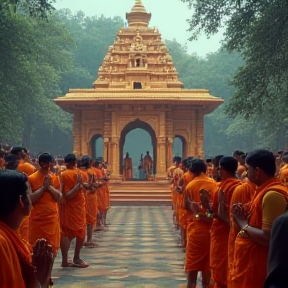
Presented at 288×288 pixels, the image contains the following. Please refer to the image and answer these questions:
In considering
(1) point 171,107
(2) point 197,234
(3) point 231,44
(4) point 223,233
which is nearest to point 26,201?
(4) point 223,233

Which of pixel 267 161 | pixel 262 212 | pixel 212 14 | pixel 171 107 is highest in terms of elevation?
pixel 212 14

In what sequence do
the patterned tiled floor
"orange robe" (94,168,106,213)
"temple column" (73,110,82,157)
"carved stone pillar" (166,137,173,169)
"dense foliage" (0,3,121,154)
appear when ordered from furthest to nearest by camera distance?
"temple column" (73,110,82,157) < "carved stone pillar" (166,137,173,169) < "dense foliage" (0,3,121,154) < "orange robe" (94,168,106,213) < the patterned tiled floor

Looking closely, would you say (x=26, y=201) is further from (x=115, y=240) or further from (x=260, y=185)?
(x=115, y=240)

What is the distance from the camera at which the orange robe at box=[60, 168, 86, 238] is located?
9.28 meters

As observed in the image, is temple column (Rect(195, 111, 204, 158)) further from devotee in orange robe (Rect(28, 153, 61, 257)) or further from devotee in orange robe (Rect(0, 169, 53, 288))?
devotee in orange robe (Rect(0, 169, 53, 288))

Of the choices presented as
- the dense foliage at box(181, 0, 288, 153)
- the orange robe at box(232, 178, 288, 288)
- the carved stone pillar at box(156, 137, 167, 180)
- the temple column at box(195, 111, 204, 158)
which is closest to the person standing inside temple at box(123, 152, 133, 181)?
the carved stone pillar at box(156, 137, 167, 180)

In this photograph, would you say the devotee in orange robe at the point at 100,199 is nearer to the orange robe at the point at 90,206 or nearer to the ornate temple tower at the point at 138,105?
the orange robe at the point at 90,206

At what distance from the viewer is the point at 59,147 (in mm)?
49656

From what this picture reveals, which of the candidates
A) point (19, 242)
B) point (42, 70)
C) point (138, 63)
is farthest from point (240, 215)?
point (42, 70)

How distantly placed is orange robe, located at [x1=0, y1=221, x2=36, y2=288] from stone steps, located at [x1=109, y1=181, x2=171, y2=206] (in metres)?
21.7

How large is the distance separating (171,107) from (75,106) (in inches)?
174

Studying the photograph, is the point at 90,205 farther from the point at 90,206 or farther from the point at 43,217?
the point at 43,217

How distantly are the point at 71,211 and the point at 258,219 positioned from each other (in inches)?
210

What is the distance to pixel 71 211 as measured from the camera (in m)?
9.33
